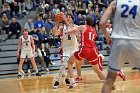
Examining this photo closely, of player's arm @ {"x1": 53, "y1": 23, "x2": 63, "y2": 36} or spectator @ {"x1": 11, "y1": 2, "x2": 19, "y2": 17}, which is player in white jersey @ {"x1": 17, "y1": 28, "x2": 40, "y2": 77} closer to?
player's arm @ {"x1": 53, "y1": 23, "x2": 63, "y2": 36}

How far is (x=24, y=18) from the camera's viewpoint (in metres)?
20.4

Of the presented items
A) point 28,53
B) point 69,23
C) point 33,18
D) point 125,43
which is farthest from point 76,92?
point 33,18

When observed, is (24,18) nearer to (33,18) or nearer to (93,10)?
(33,18)

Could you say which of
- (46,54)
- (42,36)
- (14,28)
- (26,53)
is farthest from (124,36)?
(14,28)

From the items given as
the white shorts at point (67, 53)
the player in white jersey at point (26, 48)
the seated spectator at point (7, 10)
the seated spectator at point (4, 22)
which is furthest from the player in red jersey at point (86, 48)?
the seated spectator at point (7, 10)

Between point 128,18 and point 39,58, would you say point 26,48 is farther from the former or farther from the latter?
point 128,18

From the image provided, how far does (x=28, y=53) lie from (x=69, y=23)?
4730mm

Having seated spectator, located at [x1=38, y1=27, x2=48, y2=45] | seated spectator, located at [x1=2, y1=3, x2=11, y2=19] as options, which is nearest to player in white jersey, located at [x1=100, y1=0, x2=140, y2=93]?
seated spectator, located at [x1=38, y1=27, x2=48, y2=45]

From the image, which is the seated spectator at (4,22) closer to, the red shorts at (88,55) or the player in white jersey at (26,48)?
the player in white jersey at (26,48)

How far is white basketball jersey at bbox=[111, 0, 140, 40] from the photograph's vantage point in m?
5.62

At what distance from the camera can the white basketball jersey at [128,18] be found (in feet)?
18.4

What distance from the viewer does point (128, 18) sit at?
5625 millimetres

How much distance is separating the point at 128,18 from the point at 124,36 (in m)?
0.29

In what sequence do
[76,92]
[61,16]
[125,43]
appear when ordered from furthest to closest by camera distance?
[61,16] → [76,92] → [125,43]
